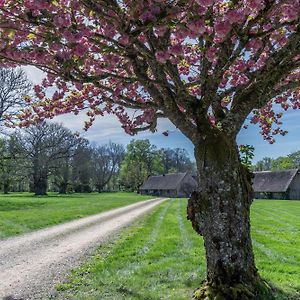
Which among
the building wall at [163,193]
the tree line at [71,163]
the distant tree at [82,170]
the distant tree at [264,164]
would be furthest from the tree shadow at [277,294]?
the distant tree at [264,164]

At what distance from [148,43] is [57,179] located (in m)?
77.8

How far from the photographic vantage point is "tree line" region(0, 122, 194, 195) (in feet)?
141

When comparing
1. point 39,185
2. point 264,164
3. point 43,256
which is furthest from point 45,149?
point 264,164

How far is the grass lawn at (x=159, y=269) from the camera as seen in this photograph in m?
6.64

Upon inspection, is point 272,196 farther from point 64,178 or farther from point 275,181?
point 64,178

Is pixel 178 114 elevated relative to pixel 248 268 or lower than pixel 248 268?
elevated

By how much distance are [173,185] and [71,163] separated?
70.9ft

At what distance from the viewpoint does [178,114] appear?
621 centimetres

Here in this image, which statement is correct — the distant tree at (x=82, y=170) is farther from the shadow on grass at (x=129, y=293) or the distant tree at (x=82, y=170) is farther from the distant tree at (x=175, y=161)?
the shadow on grass at (x=129, y=293)

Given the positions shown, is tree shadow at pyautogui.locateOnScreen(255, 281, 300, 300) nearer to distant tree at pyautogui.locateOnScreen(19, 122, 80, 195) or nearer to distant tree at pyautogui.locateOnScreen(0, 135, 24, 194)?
distant tree at pyautogui.locateOnScreen(0, 135, 24, 194)

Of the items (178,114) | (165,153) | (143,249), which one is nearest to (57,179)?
(165,153)

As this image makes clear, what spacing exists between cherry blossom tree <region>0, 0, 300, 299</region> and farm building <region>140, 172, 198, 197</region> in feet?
224

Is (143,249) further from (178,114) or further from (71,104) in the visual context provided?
(178,114)

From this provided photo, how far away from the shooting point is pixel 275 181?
63531mm
